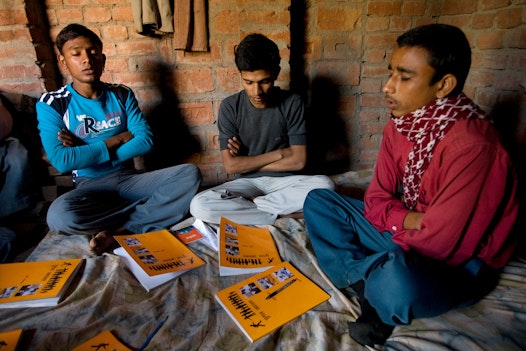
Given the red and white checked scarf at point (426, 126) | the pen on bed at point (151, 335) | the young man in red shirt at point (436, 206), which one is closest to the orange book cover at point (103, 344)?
the pen on bed at point (151, 335)

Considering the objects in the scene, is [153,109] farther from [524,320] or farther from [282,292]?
[524,320]

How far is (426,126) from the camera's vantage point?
114 cm

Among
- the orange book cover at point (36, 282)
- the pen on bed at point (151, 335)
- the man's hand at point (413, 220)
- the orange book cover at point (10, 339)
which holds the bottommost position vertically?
the pen on bed at point (151, 335)

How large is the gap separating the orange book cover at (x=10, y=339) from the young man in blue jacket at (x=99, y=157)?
48 centimetres

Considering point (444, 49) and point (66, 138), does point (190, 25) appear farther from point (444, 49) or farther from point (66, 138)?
point (444, 49)

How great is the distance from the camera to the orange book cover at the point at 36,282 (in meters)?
1.19

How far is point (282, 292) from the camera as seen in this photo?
4.06 feet

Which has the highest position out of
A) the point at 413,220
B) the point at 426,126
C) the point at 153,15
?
the point at 153,15

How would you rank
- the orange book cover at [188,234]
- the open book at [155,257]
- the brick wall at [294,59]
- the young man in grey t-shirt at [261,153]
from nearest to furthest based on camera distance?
1. the open book at [155,257]
2. the orange book cover at [188,234]
3. the young man in grey t-shirt at [261,153]
4. the brick wall at [294,59]

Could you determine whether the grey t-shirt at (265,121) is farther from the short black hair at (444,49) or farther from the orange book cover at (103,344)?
the orange book cover at (103,344)

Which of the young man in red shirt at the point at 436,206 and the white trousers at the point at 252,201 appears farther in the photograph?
the white trousers at the point at 252,201

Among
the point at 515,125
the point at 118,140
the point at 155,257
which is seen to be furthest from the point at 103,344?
the point at 515,125

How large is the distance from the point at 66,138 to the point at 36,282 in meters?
0.77

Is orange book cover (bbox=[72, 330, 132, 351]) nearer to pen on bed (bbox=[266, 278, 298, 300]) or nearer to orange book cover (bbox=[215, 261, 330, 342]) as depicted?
orange book cover (bbox=[215, 261, 330, 342])
